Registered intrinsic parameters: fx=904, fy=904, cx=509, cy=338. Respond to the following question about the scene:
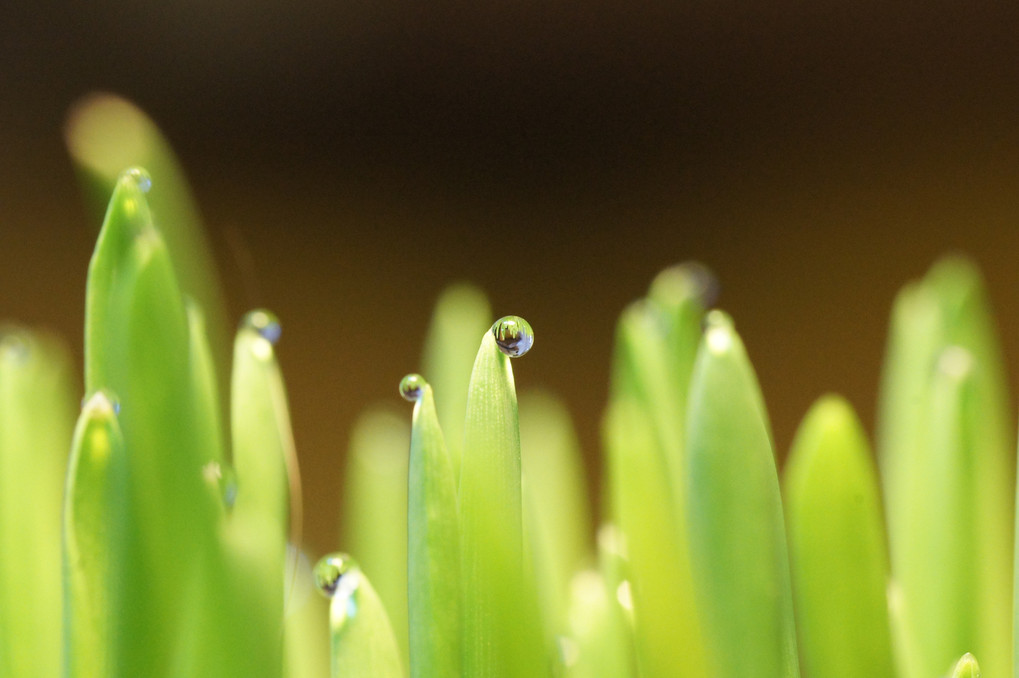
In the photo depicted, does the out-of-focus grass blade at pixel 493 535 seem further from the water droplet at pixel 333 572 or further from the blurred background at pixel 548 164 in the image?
the blurred background at pixel 548 164

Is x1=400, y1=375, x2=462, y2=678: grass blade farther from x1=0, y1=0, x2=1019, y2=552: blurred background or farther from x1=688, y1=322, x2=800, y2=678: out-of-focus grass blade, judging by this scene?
x1=0, y1=0, x2=1019, y2=552: blurred background

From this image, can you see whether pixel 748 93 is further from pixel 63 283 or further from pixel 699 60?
pixel 63 283

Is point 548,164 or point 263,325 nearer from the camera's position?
point 263,325

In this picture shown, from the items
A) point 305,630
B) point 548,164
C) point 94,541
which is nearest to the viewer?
point 94,541

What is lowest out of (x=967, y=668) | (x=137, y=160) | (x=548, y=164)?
(x=967, y=668)

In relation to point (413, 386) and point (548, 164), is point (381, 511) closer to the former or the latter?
point (413, 386)

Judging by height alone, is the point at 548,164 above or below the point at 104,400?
above

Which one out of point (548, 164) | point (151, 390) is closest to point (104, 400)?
point (151, 390)
